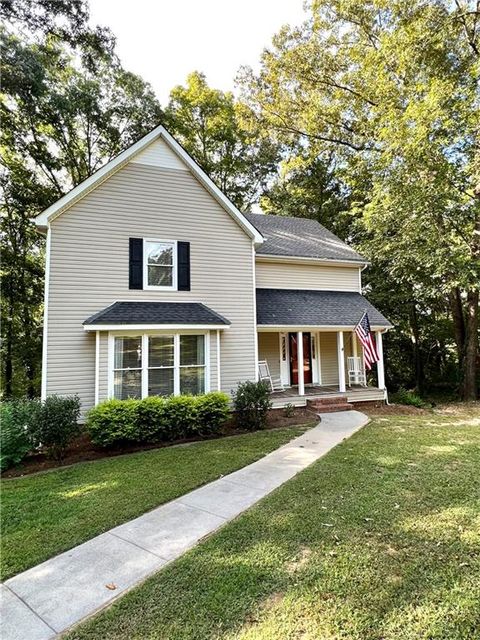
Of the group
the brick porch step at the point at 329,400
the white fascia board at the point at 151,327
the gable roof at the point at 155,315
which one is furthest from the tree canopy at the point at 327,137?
the white fascia board at the point at 151,327

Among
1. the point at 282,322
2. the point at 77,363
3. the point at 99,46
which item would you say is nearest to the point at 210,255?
the point at 282,322

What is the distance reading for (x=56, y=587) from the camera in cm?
328

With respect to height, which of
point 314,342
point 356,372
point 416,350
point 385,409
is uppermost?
point 314,342

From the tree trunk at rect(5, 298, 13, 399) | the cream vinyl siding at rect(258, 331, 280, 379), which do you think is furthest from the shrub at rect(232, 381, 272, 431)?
the tree trunk at rect(5, 298, 13, 399)

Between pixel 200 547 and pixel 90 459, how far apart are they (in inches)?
184

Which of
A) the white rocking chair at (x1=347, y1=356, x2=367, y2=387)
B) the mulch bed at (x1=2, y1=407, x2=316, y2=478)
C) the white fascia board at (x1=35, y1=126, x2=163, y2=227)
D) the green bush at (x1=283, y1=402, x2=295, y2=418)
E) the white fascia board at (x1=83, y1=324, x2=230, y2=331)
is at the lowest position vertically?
the mulch bed at (x1=2, y1=407, x2=316, y2=478)

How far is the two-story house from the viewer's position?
923 cm

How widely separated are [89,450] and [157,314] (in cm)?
376

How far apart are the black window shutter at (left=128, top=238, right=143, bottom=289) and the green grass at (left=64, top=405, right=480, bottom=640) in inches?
275

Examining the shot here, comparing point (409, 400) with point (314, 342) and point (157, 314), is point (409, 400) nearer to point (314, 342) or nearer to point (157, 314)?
point (314, 342)

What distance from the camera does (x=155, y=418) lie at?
27.6 feet

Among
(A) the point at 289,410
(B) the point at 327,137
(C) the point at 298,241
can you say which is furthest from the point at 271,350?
(B) the point at 327,137

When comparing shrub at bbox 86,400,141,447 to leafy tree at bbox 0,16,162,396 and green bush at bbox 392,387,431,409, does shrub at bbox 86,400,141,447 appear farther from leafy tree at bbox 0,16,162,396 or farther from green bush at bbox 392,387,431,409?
leafy tree at bbox 0,16,162,396

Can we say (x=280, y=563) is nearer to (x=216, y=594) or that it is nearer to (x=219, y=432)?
(x=216, y=594)
